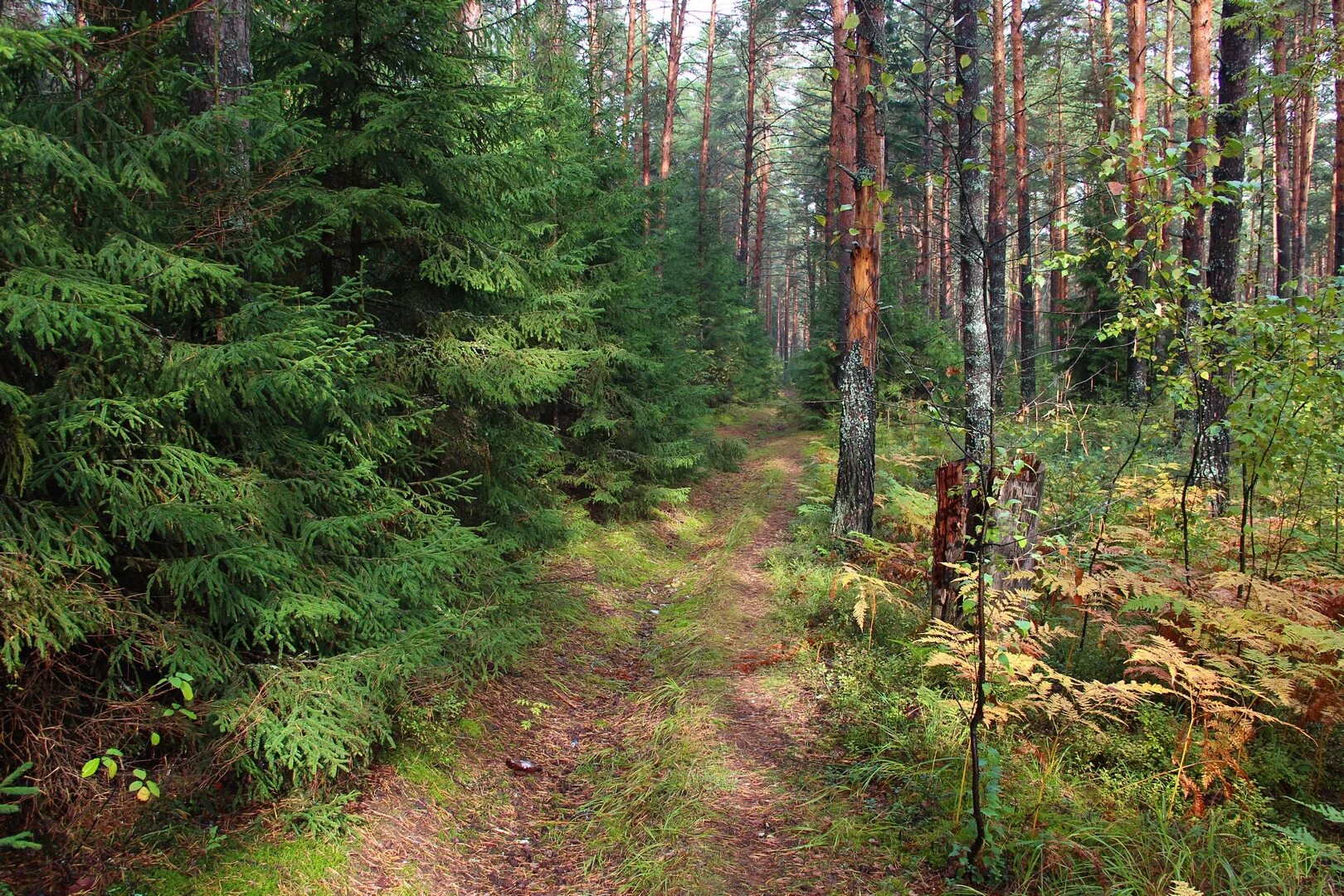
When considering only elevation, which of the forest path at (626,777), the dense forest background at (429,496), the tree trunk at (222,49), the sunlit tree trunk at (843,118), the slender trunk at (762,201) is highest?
the slender trunk at (762,201)

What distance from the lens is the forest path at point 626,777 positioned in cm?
371

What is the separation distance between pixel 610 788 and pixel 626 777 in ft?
0.46

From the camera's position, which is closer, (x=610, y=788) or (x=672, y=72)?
(x=610, y=788)

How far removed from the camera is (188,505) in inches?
127

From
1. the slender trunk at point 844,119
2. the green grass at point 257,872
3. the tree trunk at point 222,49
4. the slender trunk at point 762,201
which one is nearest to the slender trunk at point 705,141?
the slender trunk at point 762,201

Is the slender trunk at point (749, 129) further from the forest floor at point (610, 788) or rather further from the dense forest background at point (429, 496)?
the forest floor at point (610, 788)

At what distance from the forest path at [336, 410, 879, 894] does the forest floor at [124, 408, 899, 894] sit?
0.04 ft

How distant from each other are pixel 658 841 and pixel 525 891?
2.54ft

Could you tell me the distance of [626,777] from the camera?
15.5 feet

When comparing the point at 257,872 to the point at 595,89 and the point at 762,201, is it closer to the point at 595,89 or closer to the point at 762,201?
the point at 595,89

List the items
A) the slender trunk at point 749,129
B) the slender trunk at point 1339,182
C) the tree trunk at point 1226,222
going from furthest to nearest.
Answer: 1. the slender trunk at point 749,129
2. the slender trunk at point 1339,182
3. the tree trunk at point 1226,222

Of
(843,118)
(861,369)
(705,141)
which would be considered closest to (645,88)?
(705,141)

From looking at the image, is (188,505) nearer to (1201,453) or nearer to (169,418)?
(169,418)

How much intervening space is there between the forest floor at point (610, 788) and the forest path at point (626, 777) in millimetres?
12
